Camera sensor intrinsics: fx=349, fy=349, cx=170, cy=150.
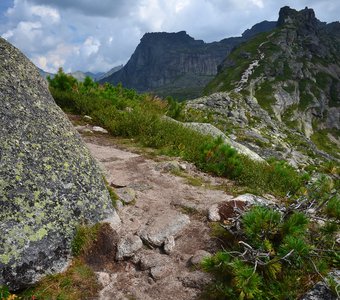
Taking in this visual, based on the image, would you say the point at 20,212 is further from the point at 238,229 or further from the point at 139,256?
the point at 238,229

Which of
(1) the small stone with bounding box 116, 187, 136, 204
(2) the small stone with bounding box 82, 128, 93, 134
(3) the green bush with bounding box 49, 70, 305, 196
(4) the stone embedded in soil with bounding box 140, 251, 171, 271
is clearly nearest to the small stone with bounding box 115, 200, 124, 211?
(1) the small stone with bounding box 116, 187, 136, 204

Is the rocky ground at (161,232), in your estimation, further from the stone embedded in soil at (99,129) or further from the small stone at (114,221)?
the stone embedded in soil at (99,129)

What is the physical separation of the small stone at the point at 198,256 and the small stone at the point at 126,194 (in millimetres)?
2182

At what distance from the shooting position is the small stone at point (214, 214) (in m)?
6.88

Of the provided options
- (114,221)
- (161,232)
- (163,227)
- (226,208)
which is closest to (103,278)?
(114,221)

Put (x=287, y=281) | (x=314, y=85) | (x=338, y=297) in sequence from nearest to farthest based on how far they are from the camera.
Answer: (x=338, y=297), (x=287, y=281), (x=314, y=85)

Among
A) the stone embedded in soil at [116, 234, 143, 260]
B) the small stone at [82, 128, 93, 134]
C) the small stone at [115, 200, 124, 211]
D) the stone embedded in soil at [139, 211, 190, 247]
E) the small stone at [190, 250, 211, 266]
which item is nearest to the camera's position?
the small stone at [190, 250, 211, 266]

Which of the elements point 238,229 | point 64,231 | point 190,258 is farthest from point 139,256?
point 238,229

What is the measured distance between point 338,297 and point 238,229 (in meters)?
1.85

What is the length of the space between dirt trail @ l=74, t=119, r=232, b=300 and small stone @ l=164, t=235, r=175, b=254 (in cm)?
2

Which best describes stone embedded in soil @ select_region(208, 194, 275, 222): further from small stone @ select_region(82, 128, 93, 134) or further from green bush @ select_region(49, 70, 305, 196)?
small stone @ select_region(82, 128, 93, 134)

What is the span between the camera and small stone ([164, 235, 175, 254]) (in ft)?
20.0

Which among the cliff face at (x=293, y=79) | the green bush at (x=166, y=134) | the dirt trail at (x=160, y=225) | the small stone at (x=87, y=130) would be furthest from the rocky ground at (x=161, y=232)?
the cliff face at (x=293, y=79)

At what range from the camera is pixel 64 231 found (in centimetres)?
570
